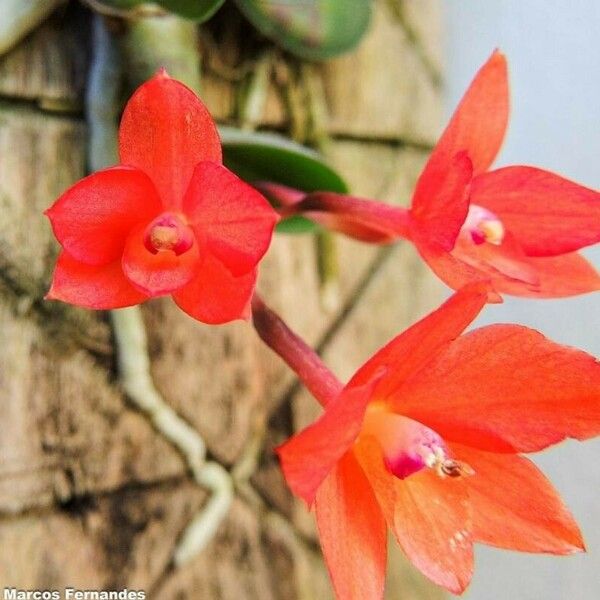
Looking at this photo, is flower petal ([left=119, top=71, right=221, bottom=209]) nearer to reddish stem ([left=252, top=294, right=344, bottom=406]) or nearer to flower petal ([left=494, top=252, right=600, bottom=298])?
reddish stem ([left=252, top=294, right=344, bottom=406])

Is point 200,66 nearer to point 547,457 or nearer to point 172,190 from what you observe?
point 172,190

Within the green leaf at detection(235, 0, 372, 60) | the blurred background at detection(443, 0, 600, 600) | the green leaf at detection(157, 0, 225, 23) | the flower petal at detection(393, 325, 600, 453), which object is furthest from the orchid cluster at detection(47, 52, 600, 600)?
the blurred background at detection(443, 0, 600, 600)

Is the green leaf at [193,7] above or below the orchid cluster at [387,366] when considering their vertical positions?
above

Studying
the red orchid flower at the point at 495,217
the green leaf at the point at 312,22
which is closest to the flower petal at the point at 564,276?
the red orchid flower at the point at 495,217

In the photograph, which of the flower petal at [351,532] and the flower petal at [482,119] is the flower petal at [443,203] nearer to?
the flower petal at [482,119]

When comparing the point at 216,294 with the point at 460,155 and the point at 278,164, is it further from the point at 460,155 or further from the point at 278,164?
the point at 278,164

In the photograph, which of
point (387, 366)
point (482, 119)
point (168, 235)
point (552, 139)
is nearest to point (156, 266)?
point (168, 235)

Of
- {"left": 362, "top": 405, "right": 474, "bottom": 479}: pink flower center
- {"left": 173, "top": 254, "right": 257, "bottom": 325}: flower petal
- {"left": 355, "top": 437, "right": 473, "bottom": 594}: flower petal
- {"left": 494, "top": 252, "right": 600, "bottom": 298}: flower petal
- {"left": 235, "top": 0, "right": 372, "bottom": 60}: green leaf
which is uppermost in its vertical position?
{"left": 235, "top": 0, "right": 372, "bottom": 60}: green leaf
